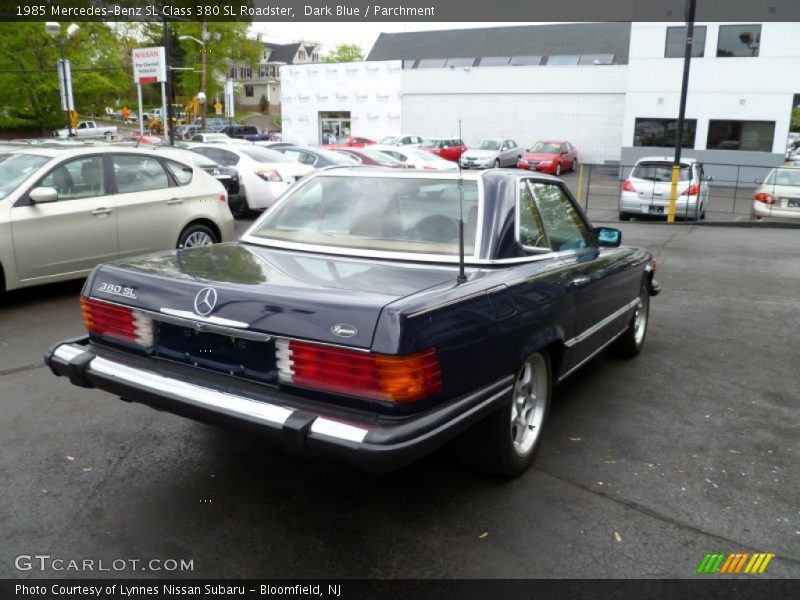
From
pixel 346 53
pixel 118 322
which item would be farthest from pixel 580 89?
pixel 346 53

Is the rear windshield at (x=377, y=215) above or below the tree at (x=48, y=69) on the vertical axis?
below

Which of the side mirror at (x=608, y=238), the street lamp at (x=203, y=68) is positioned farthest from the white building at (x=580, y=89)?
the side mirror at (x=608, y=238)

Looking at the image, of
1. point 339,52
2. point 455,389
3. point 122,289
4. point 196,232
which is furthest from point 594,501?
point 339,52

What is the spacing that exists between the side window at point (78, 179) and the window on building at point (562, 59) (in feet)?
118

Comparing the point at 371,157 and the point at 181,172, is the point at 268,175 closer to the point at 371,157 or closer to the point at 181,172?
the point at 371,157

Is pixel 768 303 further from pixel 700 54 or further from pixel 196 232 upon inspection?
pixel 700 54

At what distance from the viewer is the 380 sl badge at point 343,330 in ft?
9.16

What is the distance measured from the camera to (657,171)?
16469 mm

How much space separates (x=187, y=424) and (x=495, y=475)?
193 centimetres

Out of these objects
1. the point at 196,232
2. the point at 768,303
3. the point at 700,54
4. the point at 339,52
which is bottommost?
the point at 768,303

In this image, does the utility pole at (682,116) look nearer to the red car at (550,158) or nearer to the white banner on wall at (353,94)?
the red car at (550,158)

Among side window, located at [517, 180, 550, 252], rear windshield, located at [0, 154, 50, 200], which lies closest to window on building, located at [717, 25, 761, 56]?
rear windshield, located at [0, 154, 50, 200]

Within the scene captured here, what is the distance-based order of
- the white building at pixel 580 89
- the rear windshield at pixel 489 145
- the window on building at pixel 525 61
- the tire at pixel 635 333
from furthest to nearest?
the window on building at pixel 525 61 → the rear windshield at pixel 489 145 → the white building at pixel 580 89 → the tire at pixel 635 333

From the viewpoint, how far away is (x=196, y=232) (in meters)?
8.47
